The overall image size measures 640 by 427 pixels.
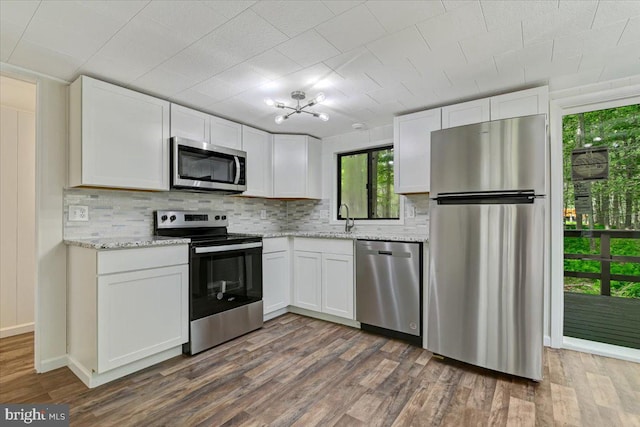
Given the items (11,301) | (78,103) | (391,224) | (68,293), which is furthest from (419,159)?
(11,301)

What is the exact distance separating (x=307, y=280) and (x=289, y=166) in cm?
139

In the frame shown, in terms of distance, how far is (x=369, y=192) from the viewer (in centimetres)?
379

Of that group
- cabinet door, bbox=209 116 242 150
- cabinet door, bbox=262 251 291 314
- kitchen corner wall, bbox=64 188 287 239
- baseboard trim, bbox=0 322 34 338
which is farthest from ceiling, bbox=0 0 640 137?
baseboard trim, bbox=0 322 34 338

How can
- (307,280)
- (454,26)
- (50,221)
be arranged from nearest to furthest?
(454,26) → (50,221) → (307,280)

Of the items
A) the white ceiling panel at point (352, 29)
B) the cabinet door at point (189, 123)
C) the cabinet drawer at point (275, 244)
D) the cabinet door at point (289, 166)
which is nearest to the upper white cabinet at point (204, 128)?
the cabinet door at point (189, 123)

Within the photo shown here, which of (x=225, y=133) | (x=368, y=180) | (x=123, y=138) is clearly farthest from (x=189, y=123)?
(x=368, y=180)

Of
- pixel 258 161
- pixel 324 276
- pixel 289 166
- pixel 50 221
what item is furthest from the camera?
pixel 289 166

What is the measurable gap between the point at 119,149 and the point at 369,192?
2592 millimetres

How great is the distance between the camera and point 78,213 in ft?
7.90

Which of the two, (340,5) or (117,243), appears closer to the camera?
(340,5)

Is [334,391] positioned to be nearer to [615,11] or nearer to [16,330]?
[615,11]

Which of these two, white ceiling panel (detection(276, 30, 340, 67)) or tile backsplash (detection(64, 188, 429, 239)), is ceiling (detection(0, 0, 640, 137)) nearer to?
white ceiling panel (detection(276, 30, 340, 67))

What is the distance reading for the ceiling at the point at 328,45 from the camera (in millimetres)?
1574

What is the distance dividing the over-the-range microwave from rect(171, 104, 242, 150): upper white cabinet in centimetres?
13
